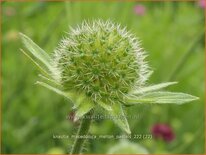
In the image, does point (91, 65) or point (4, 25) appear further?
point (4, 25)

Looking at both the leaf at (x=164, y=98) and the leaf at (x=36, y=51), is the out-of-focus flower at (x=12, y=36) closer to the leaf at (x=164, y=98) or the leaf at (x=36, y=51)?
the leaf at (x=36, y=51)

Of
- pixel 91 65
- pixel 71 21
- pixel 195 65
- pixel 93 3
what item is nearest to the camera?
pixel 91 65

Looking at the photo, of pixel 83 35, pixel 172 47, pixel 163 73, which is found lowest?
pixel 83 35

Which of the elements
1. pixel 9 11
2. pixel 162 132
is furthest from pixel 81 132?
pixel 9 11

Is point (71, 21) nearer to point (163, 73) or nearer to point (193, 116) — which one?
point (163, 73)

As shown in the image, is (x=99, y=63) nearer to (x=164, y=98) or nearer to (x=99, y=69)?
(x=99, y=69)

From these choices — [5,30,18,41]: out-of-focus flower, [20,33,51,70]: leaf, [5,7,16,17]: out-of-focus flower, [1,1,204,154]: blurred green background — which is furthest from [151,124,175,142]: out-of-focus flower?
[20,33,51,70]: leaf

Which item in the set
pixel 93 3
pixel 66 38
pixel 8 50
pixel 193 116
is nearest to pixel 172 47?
pixel 193 116

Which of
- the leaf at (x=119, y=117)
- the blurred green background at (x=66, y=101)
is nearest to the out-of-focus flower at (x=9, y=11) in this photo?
the blurred green background at (x=66, y=101)
